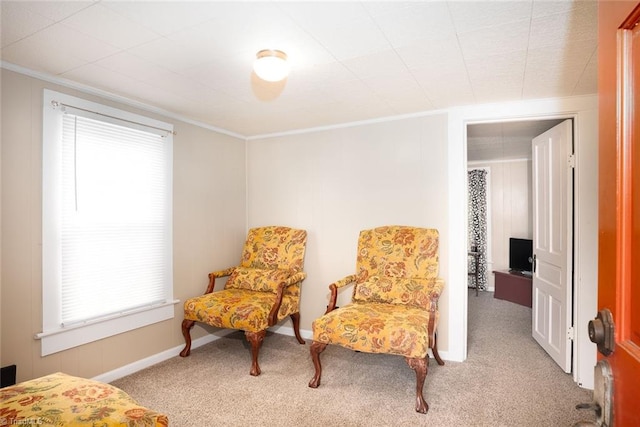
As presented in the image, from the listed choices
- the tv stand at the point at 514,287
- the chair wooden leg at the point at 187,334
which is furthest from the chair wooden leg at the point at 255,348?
the tv stand at the point at 514,287

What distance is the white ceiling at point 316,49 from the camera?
1580mm

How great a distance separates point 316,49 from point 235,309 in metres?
2.09

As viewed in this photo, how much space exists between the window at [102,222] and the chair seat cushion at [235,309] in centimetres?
33

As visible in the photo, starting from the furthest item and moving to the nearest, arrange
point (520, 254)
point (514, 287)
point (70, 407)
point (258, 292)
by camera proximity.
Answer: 1. point (520, 254)
2. point (514, 287)
3. point (258, 292)
4. point (70, 407)

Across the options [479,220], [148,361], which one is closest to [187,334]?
[148,361]

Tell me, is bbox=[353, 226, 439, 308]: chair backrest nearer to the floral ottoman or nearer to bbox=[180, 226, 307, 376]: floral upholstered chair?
bbox=[180, 226, 307, 376]: floral upholstered chair

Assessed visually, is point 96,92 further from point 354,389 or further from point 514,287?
point 514,287

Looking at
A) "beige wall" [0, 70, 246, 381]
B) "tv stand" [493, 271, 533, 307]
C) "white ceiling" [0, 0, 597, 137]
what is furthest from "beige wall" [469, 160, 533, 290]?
"beige wall" [0, 70, 246, 381]

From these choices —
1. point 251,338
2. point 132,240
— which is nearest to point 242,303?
point 251,338

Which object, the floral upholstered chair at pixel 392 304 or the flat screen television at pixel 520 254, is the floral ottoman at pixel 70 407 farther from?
the flat screen television at pixel 520 254

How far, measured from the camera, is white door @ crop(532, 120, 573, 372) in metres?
2.72

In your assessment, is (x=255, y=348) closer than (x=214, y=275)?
Yes

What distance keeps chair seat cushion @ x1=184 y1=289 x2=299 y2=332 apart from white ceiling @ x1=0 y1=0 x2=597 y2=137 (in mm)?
1728

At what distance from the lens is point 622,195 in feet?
2.37
